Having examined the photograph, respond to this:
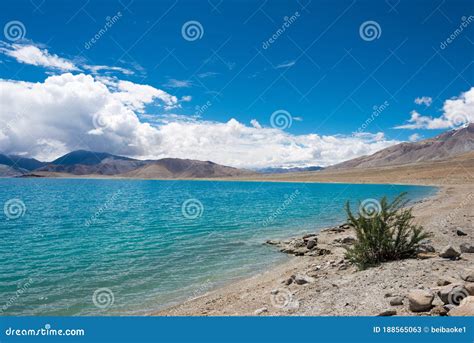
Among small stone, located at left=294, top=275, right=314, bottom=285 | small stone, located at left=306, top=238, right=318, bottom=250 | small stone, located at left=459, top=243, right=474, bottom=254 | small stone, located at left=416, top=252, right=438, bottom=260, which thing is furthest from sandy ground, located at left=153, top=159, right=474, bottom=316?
small stone, located at left=306, top=238, right=318, bottom=250

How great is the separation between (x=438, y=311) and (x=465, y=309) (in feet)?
1.62

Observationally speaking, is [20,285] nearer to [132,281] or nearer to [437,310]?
[132,281]

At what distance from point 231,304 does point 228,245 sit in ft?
30.4

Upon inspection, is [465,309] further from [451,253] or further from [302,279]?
[302,279]

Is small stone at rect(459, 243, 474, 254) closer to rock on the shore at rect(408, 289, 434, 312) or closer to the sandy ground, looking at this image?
the sandy ground

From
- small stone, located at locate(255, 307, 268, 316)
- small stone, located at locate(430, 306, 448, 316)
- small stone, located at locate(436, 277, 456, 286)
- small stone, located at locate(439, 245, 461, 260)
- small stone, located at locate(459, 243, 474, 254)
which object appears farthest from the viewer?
small stone, located at locate(459, 243, 474, 254)

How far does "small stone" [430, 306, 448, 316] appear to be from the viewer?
18.9 feet

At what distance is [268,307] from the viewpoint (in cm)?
843

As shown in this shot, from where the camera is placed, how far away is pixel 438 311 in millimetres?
5887

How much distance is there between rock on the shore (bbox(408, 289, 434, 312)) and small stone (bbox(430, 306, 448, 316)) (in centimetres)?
10

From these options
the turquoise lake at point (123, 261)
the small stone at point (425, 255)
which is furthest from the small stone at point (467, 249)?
the turquoise lake at point (123, 261)

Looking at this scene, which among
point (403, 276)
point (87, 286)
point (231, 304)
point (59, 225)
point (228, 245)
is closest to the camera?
point (403, 276)

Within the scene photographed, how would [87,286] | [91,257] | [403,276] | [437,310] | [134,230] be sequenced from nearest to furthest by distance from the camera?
[437,310]
[403,276]
[87,286]
[91,257]
[134,230]
